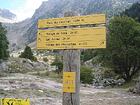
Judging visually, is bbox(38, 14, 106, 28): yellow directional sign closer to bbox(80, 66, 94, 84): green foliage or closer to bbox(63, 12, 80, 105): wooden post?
bbox(63, 12, 80, 105): wooden post

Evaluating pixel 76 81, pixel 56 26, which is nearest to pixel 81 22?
pixel 56 26

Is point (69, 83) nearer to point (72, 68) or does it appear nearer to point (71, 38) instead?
point (72, 68)

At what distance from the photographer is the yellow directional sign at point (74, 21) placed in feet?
26.6

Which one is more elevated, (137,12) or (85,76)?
(137,12)

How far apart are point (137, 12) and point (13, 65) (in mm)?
27389

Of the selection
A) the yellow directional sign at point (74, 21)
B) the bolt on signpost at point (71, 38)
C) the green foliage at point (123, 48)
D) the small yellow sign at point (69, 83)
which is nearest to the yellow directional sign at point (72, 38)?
the bolt on signpost at point (71, 38)

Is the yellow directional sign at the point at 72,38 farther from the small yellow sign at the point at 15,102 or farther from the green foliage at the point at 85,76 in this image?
the green foliage at the point at 85,76

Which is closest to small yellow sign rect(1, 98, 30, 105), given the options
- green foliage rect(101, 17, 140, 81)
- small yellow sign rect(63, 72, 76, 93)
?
small yellow sign rect(63, 72, 76, 93)

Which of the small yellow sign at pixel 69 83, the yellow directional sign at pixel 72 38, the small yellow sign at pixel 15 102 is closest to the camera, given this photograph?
the small yellow sign at pixel 15 102

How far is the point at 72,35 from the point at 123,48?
3361cm

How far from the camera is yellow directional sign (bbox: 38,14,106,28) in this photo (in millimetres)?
8094

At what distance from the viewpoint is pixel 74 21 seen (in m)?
8.37

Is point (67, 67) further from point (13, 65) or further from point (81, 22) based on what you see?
point (13, 65)

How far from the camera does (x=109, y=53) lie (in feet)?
140
